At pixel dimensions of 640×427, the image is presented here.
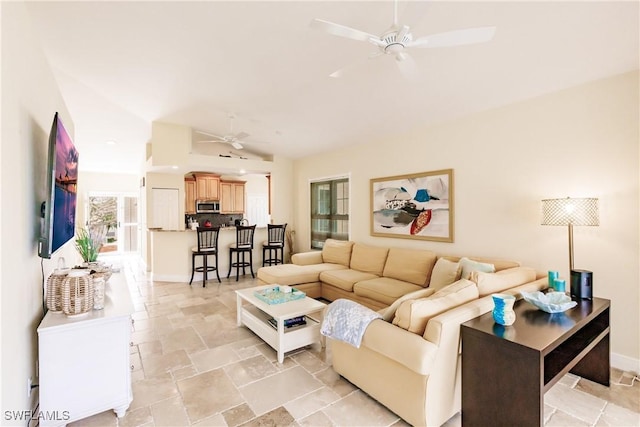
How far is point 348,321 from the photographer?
220 centimetres

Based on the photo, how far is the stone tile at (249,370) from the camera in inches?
99.0

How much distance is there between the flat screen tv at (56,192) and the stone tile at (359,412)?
7.17 feet

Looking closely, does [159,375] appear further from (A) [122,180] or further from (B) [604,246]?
(A) [122,180]

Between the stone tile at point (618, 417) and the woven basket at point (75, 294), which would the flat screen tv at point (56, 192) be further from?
the stone tile at point (618, 417)

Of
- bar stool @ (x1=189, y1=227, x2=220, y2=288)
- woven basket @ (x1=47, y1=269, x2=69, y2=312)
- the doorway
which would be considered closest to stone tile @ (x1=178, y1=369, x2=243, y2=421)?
woven basket @ (x1=47, y1=269, x2=69, y2=312)

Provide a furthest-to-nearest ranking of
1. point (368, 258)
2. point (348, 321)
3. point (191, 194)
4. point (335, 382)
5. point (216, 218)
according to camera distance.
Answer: point (216, 218), point (191, 194), point (368, 258), point (335, 382), point (348, 321)

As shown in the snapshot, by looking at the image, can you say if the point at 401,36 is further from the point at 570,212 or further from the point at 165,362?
the point at 165,362

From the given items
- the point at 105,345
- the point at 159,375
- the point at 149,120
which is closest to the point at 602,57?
the point at 105,345

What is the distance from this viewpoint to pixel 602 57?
2.48 metres

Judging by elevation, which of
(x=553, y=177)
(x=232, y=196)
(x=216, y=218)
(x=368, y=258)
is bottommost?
(x=368, y=258)

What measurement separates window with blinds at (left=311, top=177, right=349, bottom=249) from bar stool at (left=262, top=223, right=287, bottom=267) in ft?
2.37

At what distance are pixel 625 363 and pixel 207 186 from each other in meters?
8.11

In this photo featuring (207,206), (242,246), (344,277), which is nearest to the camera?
(344,277)

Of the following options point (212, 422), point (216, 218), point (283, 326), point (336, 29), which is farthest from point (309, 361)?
point (216, 218)
